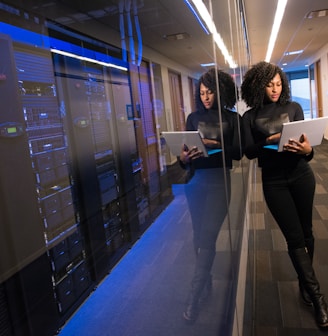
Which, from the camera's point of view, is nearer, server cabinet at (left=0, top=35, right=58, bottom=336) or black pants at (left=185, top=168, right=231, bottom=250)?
server cabinet at (left=0, top=35, right=58, bottom=336)

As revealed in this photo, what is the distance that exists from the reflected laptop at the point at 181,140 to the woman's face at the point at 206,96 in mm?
166

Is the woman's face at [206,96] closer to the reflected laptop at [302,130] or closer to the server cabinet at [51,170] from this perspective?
the reflected laptop at [302,130]

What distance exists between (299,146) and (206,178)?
1.96ft

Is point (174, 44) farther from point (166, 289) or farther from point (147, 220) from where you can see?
point (166, 289)

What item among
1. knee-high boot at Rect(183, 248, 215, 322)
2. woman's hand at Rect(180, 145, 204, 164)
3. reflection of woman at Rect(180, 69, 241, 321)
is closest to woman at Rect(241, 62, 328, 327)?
reflection of woman at Rect(180, 69, 241, 321)

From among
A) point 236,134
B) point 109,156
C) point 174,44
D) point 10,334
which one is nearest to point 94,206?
point 109,156

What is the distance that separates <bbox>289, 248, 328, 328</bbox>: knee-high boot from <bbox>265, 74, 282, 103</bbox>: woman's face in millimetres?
808

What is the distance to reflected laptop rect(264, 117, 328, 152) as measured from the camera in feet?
4.96

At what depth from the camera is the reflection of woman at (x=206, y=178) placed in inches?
42.4

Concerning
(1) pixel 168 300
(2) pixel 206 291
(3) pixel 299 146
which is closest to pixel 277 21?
(3) pixel 299 146

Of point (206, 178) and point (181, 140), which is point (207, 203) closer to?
point (206, 178)

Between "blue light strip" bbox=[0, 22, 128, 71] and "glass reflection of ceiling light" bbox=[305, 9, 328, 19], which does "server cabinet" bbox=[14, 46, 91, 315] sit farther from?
"glass reflection of ceiling light" bbox=[305, 9, 328, 19]

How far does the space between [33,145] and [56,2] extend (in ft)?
1.20

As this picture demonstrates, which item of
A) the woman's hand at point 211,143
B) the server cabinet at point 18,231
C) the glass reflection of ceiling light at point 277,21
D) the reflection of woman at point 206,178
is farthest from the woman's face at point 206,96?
the glass reflection of ceiling light at point 277,21
